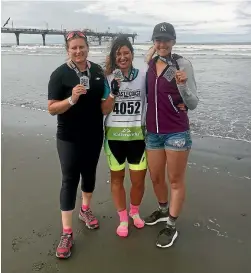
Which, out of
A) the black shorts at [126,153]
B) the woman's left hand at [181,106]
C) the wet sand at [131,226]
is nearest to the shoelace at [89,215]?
the wet sand at [131,226]

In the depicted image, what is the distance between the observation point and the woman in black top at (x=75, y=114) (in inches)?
122

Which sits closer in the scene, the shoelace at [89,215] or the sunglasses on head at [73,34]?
the sunglasses on head at [73,34]

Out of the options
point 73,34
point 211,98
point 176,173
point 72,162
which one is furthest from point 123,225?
point 211,98

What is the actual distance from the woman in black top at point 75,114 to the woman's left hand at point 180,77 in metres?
0.73

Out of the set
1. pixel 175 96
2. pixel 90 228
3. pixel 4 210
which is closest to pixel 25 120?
pixel 4 210

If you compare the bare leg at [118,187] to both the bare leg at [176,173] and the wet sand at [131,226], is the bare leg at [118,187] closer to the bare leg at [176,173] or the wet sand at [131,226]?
the wet sand at [131,226]

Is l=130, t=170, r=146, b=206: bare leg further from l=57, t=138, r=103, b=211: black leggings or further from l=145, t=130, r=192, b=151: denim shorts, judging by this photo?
l=57, t=138, r=103, b=211: black leggings

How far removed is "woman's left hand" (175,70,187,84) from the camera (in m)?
3.04

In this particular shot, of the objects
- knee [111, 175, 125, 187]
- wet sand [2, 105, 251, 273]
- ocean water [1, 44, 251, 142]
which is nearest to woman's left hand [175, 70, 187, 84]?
knee [111, 175, 125, 187]

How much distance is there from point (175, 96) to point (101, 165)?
261 cm

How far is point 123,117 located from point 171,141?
0.55 meters

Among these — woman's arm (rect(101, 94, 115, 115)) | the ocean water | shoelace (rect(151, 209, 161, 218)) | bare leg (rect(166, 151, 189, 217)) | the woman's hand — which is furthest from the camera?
the ocean water

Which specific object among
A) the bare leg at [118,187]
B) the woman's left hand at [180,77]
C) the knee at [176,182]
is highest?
the woman's left hand at [180,77]

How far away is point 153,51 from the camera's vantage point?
341 cm
